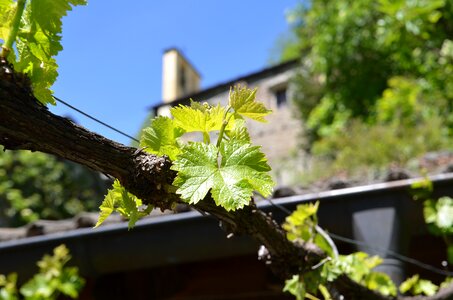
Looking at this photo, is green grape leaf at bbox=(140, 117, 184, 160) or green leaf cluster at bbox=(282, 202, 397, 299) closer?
green grape leaf at bbox=(140, 117, 184, 160)

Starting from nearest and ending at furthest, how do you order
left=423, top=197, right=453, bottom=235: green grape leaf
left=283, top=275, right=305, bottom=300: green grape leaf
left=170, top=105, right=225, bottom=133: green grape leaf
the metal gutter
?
1. left=170, top=105, right=225, bottom=133: green grape leaf
2. left=283, top=275, right=305, bottom=300: green grape leaf
3. left=423, top=197, right=453, bottom=235: green grape leaf
4. the metal gutter

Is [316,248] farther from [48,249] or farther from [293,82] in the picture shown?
[293,82]

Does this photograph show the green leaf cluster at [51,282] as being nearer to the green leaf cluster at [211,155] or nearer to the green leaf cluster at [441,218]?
the green leaf cluster at [441,218]

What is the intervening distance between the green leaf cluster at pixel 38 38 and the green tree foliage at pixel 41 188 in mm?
7971

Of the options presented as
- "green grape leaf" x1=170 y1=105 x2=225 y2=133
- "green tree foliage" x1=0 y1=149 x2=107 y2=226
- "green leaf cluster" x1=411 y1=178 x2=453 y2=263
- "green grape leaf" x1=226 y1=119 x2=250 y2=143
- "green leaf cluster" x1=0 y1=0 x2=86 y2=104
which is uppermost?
"green tree foliage" x1=0 y1=149 x2=107 y2=226

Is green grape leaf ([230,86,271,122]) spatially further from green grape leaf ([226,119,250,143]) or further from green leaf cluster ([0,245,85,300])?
green leaf cluster ([0,245,85,300])

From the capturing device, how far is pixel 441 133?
9.02 m

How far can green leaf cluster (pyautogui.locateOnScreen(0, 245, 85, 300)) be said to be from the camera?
2.57m

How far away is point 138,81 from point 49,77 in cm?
106

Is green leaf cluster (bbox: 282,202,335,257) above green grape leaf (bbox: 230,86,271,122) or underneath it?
underneath

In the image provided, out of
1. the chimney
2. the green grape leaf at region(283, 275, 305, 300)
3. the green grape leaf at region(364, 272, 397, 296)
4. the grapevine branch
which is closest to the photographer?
the grapevine branch

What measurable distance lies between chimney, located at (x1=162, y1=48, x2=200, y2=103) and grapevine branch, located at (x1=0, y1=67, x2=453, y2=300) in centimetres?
2069

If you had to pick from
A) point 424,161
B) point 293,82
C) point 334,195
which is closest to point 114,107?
point 334,195

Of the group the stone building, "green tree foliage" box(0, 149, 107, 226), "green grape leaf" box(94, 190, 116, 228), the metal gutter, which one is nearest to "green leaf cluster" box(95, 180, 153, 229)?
"green grape leaf" box(94, 190, 116, 228)
